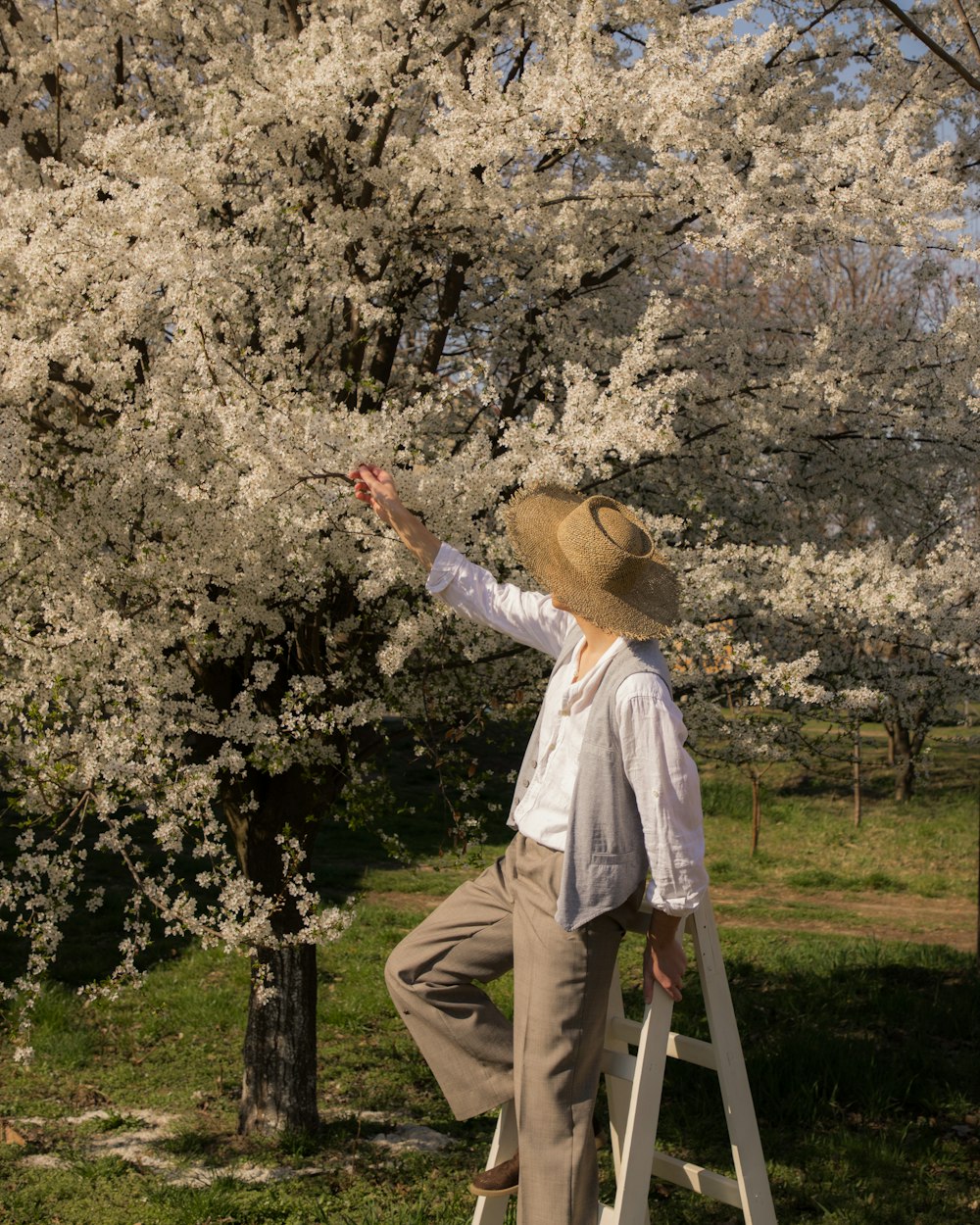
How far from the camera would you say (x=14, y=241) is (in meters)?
4.52

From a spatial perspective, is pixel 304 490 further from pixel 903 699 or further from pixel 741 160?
pixel 903 699

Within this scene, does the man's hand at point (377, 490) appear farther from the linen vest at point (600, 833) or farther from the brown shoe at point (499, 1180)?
the brown shoe at point (499, 1180)

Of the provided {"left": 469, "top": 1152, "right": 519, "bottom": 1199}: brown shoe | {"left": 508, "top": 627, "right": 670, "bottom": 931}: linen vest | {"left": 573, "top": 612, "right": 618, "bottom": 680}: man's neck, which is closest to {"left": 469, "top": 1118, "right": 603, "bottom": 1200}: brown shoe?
{"left": 469, "top": 1152, "right": 519, "bottom": 1199}: brown shoe

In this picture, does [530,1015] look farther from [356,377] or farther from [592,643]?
[356,377]

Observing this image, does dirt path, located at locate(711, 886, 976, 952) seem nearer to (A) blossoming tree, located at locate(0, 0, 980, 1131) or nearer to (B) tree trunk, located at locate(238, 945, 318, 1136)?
(A) blossoming tree, located at locate(0, 0, 980, 1131)

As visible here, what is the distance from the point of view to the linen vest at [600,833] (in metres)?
2.72

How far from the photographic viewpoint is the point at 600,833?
272cm

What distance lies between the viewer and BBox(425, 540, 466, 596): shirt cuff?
3207mm

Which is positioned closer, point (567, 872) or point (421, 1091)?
point (567, 872)

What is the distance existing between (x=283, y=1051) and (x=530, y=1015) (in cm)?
298

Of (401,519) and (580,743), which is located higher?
(401,519)

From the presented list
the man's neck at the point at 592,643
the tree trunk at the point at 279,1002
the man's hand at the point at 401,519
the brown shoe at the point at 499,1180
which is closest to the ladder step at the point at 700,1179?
the brown shoe at the point at 499,1180

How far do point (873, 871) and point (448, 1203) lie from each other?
7990mm

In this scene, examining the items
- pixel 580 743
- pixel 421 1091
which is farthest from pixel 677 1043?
pixel 421 1091
